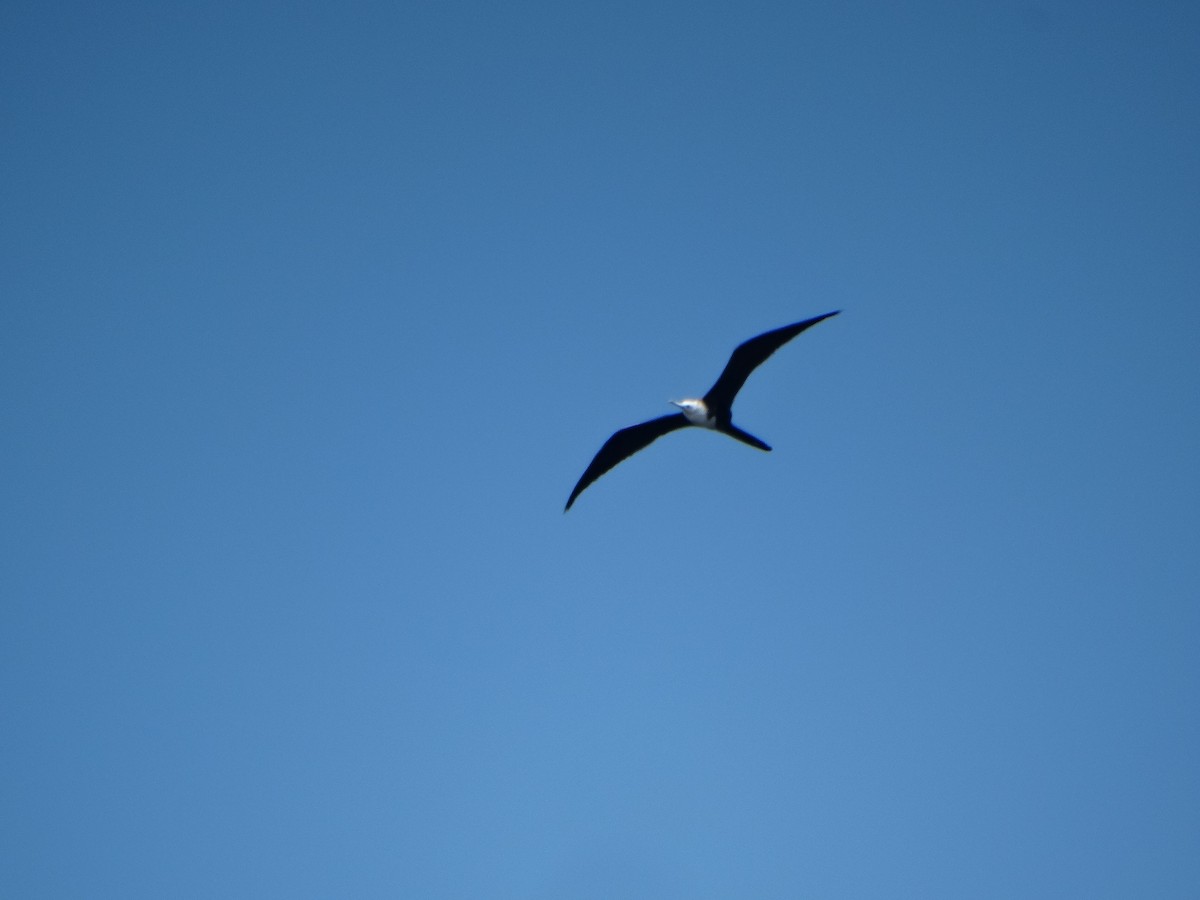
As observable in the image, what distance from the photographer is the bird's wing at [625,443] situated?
57.0 feet

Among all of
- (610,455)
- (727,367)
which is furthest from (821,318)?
(610,455)

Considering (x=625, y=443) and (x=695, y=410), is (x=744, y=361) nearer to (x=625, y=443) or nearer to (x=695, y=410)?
(x=695, y=410)

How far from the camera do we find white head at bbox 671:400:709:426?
16734mm

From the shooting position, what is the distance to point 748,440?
54.2 ft

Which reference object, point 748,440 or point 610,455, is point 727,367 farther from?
point 610,455

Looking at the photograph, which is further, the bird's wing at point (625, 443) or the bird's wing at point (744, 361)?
the bird's wing at point (625, 443)

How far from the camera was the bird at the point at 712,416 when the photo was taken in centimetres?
1595

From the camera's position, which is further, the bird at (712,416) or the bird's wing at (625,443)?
the bird's wing at (625,443)

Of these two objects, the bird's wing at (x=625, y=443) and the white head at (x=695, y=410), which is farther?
the bird's wing at (x=625, y=443)

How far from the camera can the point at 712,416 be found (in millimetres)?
16797

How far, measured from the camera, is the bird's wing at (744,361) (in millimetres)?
15742

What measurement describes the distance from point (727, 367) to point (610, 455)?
2643 millimetres

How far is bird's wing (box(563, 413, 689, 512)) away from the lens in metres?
17.4

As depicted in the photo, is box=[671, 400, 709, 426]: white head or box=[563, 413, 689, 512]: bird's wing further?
box=[563, 413, 689, 512]: bird's wing
